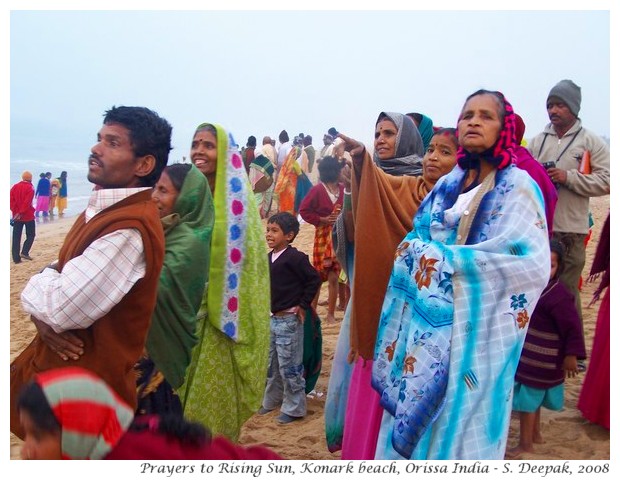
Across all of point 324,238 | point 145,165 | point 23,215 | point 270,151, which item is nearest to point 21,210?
point 23,215

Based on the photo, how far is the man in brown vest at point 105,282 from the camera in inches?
104

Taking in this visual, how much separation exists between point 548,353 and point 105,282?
Result: 2.98 meters

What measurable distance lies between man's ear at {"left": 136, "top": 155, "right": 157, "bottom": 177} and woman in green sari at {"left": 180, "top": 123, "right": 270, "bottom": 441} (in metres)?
0.87

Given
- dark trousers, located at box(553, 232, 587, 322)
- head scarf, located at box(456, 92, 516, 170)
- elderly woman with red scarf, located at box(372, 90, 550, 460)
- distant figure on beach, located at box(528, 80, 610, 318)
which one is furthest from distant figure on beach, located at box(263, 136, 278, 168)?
elderly woman with red scarf, located at box(372, 90, 550, 460)

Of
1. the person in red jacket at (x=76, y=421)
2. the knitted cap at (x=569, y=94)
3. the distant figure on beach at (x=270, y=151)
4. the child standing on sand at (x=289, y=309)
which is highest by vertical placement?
the knitted cap at (x=569, y=94)

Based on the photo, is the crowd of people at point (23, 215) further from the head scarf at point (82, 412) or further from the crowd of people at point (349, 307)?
the head scarf at point (82, 412)

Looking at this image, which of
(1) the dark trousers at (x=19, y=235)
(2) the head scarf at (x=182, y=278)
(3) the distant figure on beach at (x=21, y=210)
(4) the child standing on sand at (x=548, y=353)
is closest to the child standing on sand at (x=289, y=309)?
(2) the head scarf at (x=182, y=278)

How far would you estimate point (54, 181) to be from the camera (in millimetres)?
21359

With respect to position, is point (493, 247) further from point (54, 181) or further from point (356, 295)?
point (54, 181)

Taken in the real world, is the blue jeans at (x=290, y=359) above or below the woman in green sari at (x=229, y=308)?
below

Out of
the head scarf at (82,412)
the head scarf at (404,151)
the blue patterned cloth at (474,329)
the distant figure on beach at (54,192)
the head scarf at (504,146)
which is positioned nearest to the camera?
the head scarf at (82,412)

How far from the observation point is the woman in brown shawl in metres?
3.65

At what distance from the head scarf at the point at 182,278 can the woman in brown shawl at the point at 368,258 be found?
33.1 inches
